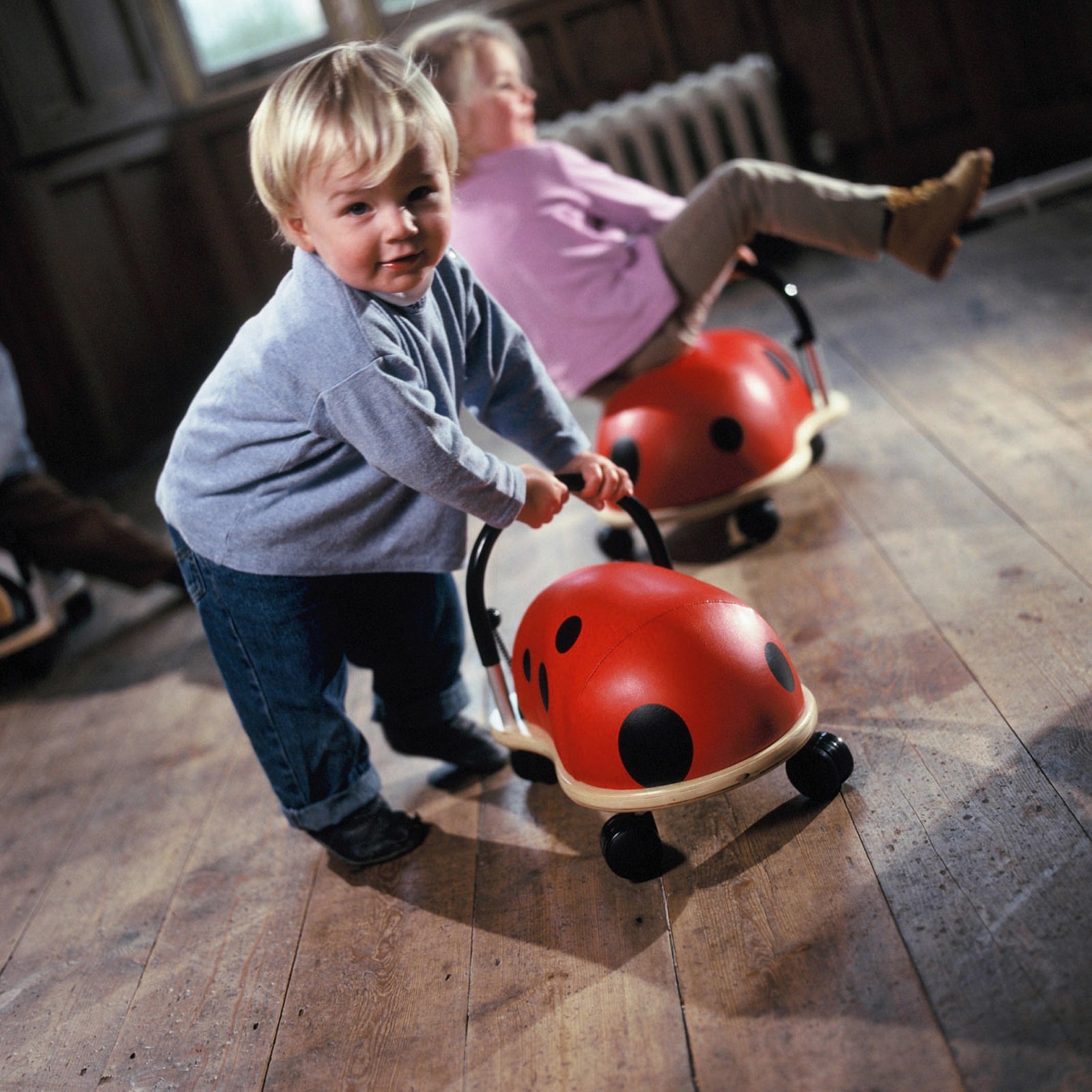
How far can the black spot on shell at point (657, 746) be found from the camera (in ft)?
3.39

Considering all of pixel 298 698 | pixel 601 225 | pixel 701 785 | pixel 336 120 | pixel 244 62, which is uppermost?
pixel 244 62

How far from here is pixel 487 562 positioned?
1.21 meters

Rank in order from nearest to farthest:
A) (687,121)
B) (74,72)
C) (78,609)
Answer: (78,609), (74,72), (687,121)

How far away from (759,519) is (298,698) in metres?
0.83

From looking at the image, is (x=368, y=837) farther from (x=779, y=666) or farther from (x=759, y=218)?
(x=759, y=218)

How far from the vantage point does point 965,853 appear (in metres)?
0.99

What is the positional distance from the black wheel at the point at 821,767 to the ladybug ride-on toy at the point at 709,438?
664 mm

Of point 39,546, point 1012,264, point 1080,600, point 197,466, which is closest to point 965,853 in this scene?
point 1080,600

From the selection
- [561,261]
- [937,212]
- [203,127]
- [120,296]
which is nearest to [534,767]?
[561,261]

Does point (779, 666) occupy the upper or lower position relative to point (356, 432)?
lower

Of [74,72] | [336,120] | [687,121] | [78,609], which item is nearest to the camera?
[336,120]

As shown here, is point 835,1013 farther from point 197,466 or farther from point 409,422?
point 197,466

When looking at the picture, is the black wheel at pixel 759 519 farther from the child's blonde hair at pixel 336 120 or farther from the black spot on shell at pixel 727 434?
the child's blonde hair at pixel 336 120

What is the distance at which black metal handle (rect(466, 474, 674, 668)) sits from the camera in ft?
3.78
